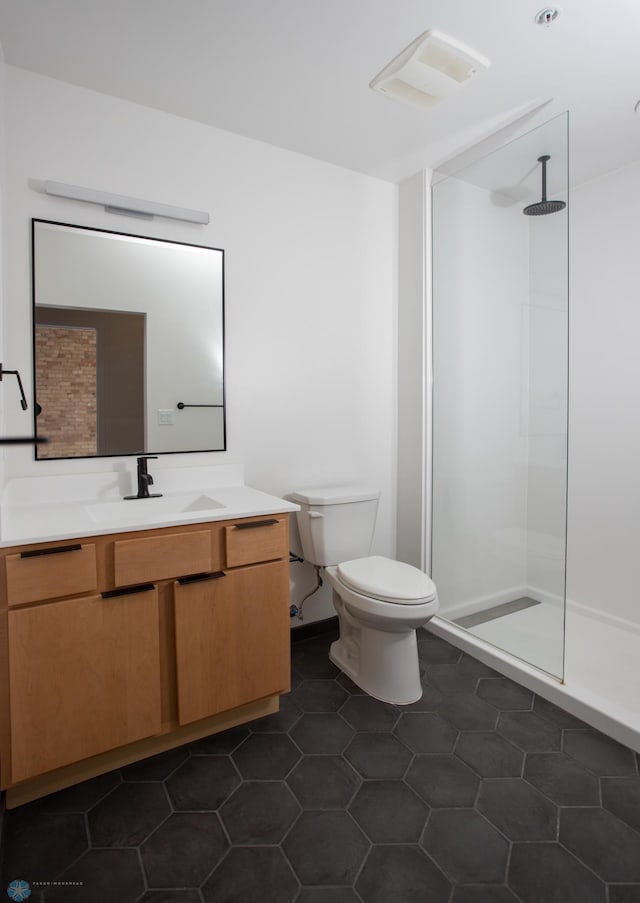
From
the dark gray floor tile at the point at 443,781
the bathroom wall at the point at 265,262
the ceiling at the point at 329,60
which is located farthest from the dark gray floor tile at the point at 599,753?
the ceiling at the point at 329,60

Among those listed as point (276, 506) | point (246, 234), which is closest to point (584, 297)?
point (246, 234)

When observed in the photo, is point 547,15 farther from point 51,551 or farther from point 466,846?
point 466,846

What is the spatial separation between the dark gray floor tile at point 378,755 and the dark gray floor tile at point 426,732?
0.04 metres

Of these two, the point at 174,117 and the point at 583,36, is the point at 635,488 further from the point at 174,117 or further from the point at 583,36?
the point at 174,117

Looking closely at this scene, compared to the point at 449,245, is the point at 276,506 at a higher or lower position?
lower

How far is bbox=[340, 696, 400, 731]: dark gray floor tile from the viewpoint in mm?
1957

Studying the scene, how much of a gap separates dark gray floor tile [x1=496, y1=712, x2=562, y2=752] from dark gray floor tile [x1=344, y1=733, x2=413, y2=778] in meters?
0.42

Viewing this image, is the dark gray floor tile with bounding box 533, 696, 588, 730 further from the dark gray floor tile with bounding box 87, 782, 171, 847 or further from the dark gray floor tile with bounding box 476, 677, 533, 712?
the dark gray floor tile with bounding box 87, 782, 171, 847

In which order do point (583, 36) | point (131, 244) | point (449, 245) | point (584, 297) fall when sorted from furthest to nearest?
point (584, 297) → point (449, 245) → point (131, 244) → point (583, 36)

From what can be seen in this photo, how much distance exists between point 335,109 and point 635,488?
2436 mm

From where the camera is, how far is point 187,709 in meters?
1.75

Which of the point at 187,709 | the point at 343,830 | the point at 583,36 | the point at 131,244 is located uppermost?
the point at 583,36

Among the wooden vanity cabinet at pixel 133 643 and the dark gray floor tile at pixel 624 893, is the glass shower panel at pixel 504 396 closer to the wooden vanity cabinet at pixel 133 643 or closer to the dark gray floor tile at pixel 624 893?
the dark gray floor tile at pixel 624 893

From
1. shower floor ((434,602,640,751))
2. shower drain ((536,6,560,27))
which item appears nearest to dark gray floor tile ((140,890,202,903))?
shower floor ((434,602,640,751))
